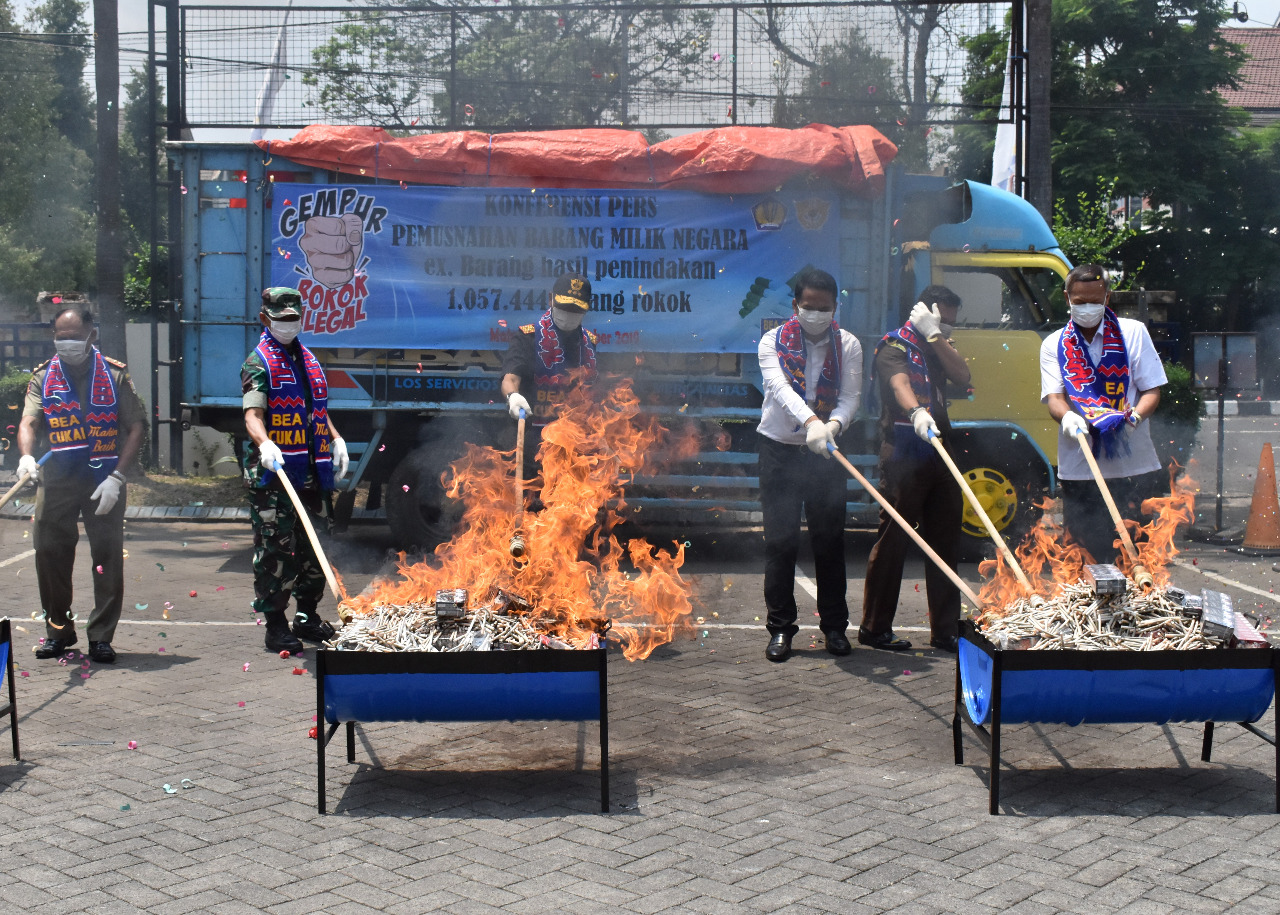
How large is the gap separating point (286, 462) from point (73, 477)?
120 cm

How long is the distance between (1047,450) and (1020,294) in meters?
1.28

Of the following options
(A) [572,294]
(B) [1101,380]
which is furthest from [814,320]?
(B) [1101,380]

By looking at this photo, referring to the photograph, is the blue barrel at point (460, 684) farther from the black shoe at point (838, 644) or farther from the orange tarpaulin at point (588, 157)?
the orange tarpaulin at point (588, 157)


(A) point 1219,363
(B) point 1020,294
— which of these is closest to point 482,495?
(B) point 1020,294

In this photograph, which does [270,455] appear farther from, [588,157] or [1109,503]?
[588,157]

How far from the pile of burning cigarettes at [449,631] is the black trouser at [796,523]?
2.23 metres

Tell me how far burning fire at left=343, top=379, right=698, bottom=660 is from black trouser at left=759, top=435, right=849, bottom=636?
0.54 m

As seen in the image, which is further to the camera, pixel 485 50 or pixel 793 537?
pixel 485 50

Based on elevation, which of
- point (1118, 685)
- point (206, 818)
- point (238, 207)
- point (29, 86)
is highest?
point (29, 86)

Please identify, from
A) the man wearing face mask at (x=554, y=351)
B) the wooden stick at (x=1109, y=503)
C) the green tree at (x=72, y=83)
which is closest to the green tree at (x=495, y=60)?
the man wearing face mask at (x=554, y=351)

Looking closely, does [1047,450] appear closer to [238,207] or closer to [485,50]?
[238,207]

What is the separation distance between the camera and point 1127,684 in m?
4.38

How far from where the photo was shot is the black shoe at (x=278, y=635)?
7.02 metres

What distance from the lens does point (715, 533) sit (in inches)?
461
